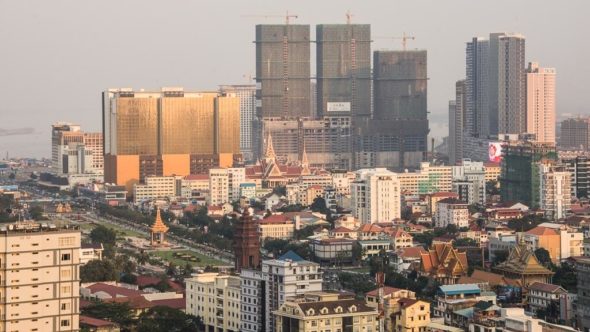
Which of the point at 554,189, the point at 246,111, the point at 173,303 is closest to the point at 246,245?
the point at 173,303

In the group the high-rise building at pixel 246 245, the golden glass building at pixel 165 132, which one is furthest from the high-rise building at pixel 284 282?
the golden glass building at pixel 165 132

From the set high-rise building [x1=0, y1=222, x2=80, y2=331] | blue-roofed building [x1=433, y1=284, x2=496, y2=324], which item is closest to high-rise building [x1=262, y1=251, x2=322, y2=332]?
blue-roofed building [x1=433, y1=284, x2=496, y2=324]

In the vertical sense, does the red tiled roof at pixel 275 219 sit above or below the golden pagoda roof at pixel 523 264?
above

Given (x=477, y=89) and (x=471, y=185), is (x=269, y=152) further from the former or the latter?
(x=471, y=185)

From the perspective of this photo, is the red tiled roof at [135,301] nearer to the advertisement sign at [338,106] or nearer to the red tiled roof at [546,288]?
the red tiled roof at [546,288]

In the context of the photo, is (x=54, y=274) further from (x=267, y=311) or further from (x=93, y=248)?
(x=93, y=248)

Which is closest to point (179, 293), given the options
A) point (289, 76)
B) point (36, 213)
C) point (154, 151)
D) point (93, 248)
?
point (93, 248)
